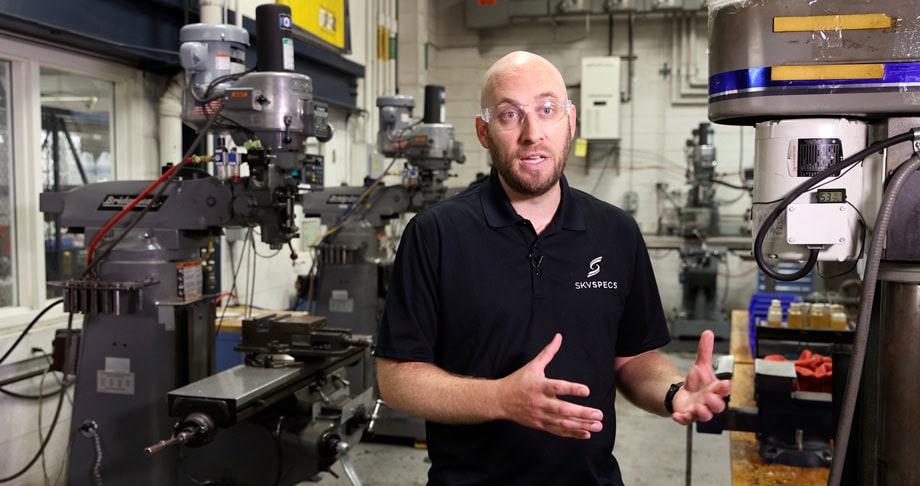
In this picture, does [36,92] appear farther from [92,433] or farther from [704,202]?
[704,202]

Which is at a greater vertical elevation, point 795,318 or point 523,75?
point 523,75

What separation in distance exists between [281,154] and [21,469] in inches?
64.9

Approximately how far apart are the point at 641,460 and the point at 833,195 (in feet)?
9.95

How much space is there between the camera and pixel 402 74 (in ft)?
23.4

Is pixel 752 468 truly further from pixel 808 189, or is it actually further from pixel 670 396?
pixel 808 189

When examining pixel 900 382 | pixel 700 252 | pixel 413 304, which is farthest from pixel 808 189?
pixel 700 252

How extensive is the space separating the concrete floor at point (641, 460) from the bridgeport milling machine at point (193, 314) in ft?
3.57

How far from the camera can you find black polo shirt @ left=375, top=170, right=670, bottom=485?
1.48m

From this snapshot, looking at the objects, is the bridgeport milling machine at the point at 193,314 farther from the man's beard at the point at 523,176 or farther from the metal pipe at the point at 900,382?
the metal pipe at the point at 900,382

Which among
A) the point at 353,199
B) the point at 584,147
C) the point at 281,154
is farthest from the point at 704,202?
the point at 281,154

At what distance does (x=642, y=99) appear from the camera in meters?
7.48

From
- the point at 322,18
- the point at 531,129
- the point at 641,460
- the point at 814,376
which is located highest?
the point at 322,18

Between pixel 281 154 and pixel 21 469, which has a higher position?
pixel 281 154

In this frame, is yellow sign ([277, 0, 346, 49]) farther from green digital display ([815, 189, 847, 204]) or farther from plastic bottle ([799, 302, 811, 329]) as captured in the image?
green digital display ([815, 189, 847, 204])
